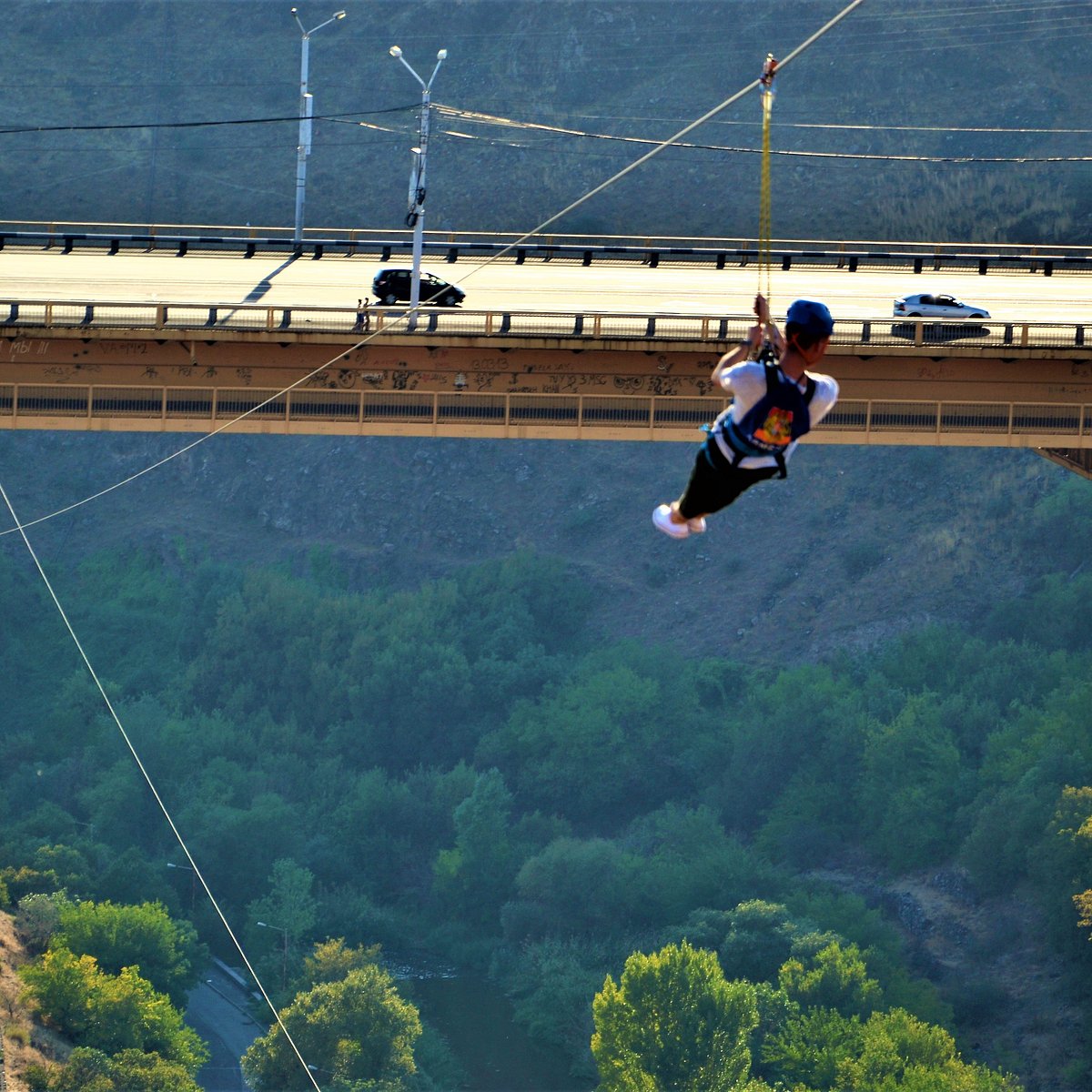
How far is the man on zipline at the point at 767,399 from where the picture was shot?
616 inches

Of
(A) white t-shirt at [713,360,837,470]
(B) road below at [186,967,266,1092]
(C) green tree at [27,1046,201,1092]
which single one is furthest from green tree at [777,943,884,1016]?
(A) white t-shirt at [713,360,837,470]

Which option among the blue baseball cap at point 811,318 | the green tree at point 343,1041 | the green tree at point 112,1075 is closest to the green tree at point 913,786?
the green tree at point 343,1041

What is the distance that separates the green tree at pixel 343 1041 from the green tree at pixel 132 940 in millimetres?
7790

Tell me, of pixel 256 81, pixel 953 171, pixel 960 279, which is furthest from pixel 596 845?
pixel 256 81

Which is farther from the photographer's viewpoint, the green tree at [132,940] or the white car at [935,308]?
the green tree at [132,940]

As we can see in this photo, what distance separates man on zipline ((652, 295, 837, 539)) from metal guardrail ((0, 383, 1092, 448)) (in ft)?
92.8

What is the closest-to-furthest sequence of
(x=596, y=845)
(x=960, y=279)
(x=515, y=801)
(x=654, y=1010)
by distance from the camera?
(x=960, y=279) < (x=654, y=1010) < (x=596, y=845) < (x=515, y=801)

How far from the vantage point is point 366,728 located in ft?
398

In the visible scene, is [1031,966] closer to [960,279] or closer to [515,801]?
[515,801]

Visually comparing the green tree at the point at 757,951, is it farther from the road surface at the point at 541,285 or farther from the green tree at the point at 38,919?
the road surface at the point at 541,285

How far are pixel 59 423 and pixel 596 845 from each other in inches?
2463

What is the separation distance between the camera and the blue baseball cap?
50.5 feet

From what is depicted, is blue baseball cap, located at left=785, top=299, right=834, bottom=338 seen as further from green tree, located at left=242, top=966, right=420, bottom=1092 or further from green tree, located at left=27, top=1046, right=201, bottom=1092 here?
green tree, located at left=242, top=966, right=420, bottom=1092

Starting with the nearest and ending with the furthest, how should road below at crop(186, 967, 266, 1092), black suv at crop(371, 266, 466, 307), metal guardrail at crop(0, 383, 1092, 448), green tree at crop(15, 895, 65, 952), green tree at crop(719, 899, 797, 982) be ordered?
metal guardrail at crop(0, 383, 1092, 448)
black suv at crop(371, 266, 466, 307)
green tree at crop(15, 895, 65, 952)
road below at crop(186, 967, 266, 1092)
green tree at crop(719, 899, 797, 982)
